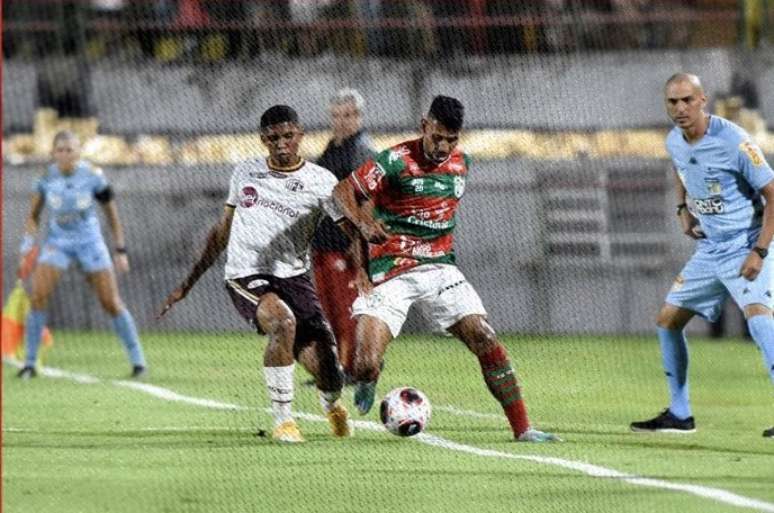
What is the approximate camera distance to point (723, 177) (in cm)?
1098

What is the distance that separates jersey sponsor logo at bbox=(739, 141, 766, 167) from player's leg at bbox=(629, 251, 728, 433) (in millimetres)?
694

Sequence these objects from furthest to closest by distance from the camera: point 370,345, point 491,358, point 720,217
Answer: point 720,217 → point 491,358 → point 370,345

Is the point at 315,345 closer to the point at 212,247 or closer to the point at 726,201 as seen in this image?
the point at 212,247

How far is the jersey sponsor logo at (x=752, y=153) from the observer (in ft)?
35.4

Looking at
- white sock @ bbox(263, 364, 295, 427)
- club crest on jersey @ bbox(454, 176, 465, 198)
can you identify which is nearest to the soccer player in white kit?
white sock @ bbox(263, 364, 295, 427)

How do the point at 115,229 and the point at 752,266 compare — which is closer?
the point at 752,266

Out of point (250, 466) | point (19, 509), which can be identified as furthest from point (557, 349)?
point (19, 509)

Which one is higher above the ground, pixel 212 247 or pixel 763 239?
pixel 212 247

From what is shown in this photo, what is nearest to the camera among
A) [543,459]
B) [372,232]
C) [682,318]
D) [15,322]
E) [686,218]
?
[543,459]

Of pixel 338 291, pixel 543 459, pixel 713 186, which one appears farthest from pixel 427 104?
pixel 543 459

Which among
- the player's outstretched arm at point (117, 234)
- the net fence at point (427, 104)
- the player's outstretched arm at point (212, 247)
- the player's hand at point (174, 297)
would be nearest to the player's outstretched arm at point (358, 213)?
the player's outstretched arm at point (212, 247)

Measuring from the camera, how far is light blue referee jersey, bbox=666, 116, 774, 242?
35.7 feet

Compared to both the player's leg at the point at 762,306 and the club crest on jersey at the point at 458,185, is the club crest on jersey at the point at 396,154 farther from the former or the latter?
the player's leg at the point at 762,306

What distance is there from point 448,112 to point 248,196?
1.54m
